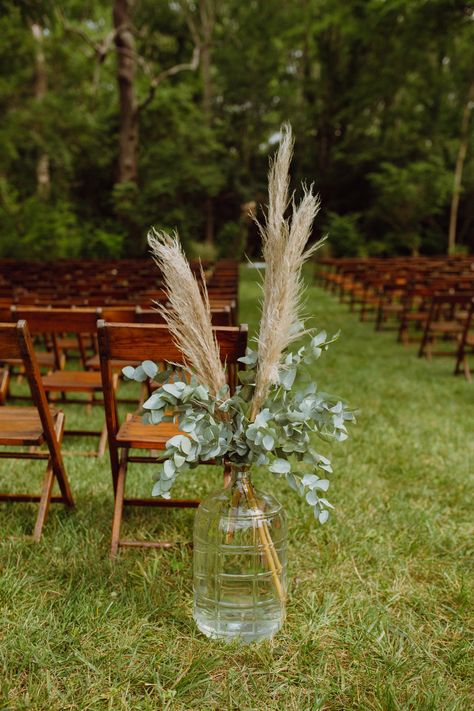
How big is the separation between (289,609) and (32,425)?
1.46 meters

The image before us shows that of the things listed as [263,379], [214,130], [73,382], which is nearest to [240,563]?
[263,379]

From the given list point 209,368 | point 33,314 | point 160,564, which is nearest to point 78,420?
point 33,314

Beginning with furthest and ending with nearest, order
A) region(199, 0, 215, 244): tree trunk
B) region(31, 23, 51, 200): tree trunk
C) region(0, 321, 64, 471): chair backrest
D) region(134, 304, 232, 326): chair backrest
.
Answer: region(199, 0, 215, 244): tree trunk, region(31, 23, 51, 200): tree trunk, region(134, 304, 232, 326): chair backrest, region(0, 321, 64, 471): chair backrest

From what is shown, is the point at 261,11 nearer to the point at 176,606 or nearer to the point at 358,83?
the point at 358,83

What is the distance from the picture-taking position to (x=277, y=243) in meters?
1.79

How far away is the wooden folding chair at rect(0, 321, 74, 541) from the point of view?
2.59 m

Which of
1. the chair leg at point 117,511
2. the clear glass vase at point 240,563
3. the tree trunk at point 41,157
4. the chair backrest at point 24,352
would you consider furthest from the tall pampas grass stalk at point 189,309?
the tree trunk at point 41,157

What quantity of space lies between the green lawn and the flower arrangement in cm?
56

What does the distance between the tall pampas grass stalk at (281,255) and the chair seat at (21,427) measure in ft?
4.45

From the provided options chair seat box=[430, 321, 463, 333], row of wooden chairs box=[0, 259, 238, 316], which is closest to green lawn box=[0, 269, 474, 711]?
row of wooden chairs box=[0, 259, 238, 316]

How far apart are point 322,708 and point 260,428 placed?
88 centimetres

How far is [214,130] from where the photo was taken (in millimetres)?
26344

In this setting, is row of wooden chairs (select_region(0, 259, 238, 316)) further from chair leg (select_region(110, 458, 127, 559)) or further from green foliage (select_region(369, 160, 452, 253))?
green foliage (select_region(369, 160, 452, 253))

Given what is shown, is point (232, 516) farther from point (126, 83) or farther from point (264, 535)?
point (126, 83)
